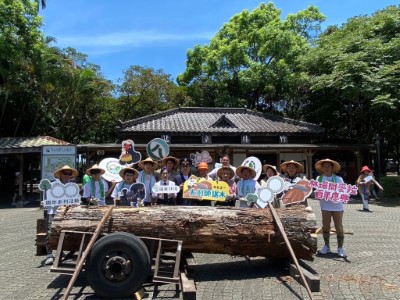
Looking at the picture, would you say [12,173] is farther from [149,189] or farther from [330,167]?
[330,167]

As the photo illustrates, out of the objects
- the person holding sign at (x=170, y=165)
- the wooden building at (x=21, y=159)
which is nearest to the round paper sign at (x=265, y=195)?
the person holding sign at (x=170, y=165)

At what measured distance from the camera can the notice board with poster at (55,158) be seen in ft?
47.8

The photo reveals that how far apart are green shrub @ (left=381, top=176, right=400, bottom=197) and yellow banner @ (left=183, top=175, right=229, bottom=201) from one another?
14.9 metres

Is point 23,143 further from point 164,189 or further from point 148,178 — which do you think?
point 164,189

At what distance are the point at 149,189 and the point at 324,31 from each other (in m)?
27.8

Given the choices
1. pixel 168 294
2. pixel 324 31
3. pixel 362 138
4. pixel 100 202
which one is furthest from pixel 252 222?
pixel 324 31

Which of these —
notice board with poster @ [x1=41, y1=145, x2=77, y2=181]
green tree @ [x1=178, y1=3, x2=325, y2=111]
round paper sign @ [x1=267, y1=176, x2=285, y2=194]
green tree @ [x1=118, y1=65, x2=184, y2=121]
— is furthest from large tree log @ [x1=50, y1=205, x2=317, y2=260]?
green tree @ [x1=118, y1=65, x2=184, y2=121]

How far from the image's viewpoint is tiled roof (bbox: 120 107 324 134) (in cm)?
2292

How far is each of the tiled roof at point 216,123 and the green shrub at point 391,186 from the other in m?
5.33

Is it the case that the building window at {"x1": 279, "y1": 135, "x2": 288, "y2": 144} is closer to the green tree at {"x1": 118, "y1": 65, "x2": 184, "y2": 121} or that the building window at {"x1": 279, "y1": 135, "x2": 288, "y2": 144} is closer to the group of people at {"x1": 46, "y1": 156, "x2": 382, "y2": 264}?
the green tree at {"x1": 118, "y1": 65, "x2": 184, "y2": 121}

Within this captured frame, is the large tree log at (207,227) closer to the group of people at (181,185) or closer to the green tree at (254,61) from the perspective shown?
the group of people at (181,185)

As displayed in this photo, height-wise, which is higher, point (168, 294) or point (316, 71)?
point (316, 71)

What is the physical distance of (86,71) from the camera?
25.8 m

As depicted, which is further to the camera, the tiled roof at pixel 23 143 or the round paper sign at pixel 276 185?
the tiled roof at pixel 23 143
